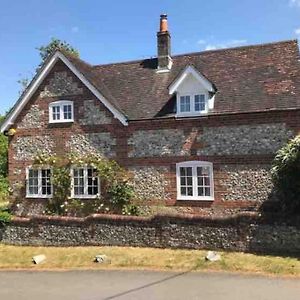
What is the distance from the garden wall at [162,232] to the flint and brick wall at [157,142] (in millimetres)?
4184

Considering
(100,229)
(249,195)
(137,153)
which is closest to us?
(100,229)

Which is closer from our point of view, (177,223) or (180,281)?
(180,281)

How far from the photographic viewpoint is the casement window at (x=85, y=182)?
23.5 metres

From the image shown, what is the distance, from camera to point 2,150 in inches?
1911

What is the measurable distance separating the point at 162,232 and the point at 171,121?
A: 6.37 m

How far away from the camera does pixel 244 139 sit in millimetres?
20688

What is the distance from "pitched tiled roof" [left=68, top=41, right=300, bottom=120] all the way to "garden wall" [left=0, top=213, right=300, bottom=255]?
630 centimetres

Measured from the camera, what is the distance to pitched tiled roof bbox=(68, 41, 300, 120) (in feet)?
69.7

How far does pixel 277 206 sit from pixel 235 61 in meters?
8.65

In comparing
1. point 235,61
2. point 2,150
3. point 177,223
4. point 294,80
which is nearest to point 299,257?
point 177,223

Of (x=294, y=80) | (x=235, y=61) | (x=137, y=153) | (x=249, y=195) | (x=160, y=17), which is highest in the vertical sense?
(x=160, y=17)

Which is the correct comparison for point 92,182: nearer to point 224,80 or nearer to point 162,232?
point 162,232

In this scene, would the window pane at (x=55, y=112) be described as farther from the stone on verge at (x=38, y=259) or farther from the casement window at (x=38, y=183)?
the stone on verge at (x=38, y=259)

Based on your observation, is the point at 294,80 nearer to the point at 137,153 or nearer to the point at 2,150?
the point at 137,153
